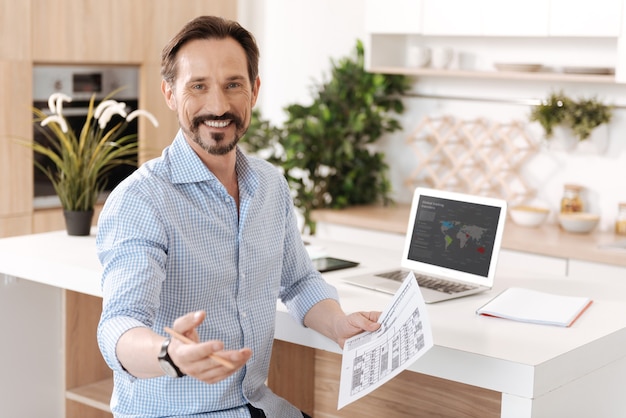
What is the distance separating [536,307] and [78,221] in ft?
5.22

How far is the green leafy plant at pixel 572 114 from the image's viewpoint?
4.21m

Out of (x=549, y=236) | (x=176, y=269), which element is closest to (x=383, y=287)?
(x=176, y=269)

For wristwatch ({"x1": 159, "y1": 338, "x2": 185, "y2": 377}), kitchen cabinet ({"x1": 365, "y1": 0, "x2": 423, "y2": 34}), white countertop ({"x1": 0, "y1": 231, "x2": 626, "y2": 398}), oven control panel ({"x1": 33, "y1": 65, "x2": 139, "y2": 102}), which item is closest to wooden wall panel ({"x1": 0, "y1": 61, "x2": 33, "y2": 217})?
oven control panel ({"x1": 33, "y1": 65, "x2": 139, "y2": 102})

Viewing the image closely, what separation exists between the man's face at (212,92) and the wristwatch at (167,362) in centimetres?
59

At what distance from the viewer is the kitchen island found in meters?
1.99

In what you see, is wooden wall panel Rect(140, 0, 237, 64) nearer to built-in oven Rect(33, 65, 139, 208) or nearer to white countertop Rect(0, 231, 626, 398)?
built-in oven Rect(33, 65, 139, 208)

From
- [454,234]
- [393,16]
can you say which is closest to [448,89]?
[393,16]

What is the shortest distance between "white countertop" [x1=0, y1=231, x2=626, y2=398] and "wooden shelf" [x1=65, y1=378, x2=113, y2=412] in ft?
1.48

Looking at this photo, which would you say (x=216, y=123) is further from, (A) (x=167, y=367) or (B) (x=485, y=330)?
(B) (x=485, y=330)

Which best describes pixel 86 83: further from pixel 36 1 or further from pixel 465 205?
pixel 465 205

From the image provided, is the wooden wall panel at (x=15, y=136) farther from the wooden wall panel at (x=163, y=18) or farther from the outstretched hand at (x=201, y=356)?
the outstretched hand at (x=201, y=356)

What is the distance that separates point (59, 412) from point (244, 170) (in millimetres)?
1386

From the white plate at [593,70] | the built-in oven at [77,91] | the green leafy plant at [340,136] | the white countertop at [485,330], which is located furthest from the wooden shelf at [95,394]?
the white plate at [593,70]

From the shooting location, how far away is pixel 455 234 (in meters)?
2.59
